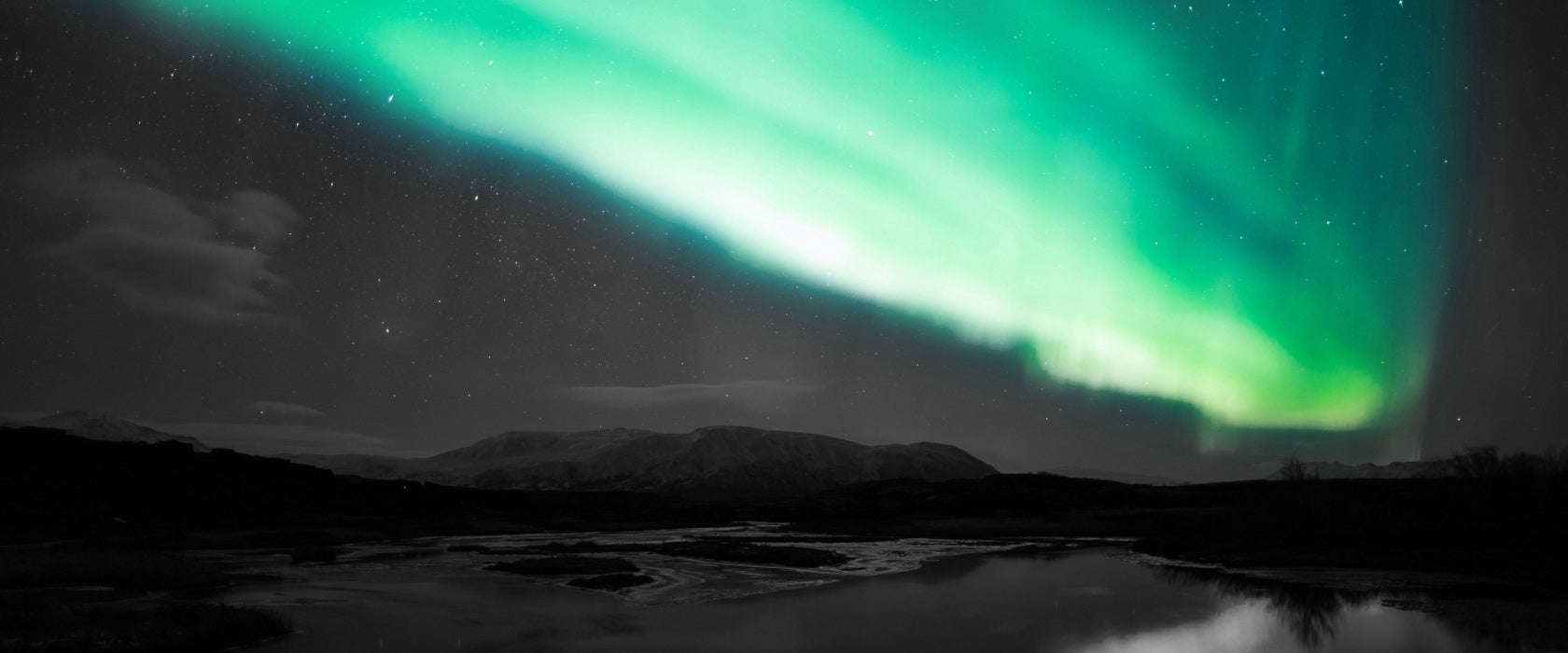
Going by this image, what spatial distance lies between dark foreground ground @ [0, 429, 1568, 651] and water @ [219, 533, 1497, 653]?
10.7 feet

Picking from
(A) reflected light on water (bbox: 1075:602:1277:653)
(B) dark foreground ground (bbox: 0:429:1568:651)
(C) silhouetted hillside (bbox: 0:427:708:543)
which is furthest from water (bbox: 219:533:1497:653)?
(C) silhouetted hillside (bbox: 0:427:708:543)

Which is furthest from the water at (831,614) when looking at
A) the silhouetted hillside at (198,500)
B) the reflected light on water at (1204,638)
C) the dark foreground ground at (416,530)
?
the silhouetted hillside at (198,500)

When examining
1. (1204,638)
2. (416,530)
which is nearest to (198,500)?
(416,530)

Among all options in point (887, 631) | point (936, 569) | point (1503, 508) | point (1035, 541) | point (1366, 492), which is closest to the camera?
point (887, 631)

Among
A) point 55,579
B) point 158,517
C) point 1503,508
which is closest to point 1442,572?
point 1503,508

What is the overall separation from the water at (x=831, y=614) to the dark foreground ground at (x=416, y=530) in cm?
→ 327

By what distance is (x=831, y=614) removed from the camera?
1428 inches

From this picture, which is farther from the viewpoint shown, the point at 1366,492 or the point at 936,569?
the point at 1366,492

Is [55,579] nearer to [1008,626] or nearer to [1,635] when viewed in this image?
[1,635]

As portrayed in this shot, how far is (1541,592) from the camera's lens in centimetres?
3762

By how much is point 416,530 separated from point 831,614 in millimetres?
85951

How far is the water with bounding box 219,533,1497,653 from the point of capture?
94.5 ft

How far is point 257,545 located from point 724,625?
61.0 meters

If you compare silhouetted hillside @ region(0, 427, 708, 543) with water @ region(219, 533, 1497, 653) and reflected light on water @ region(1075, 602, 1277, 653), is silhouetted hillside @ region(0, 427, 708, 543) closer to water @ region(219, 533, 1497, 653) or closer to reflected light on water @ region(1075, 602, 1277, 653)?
water @ region(219, 533, 1497, 653)
